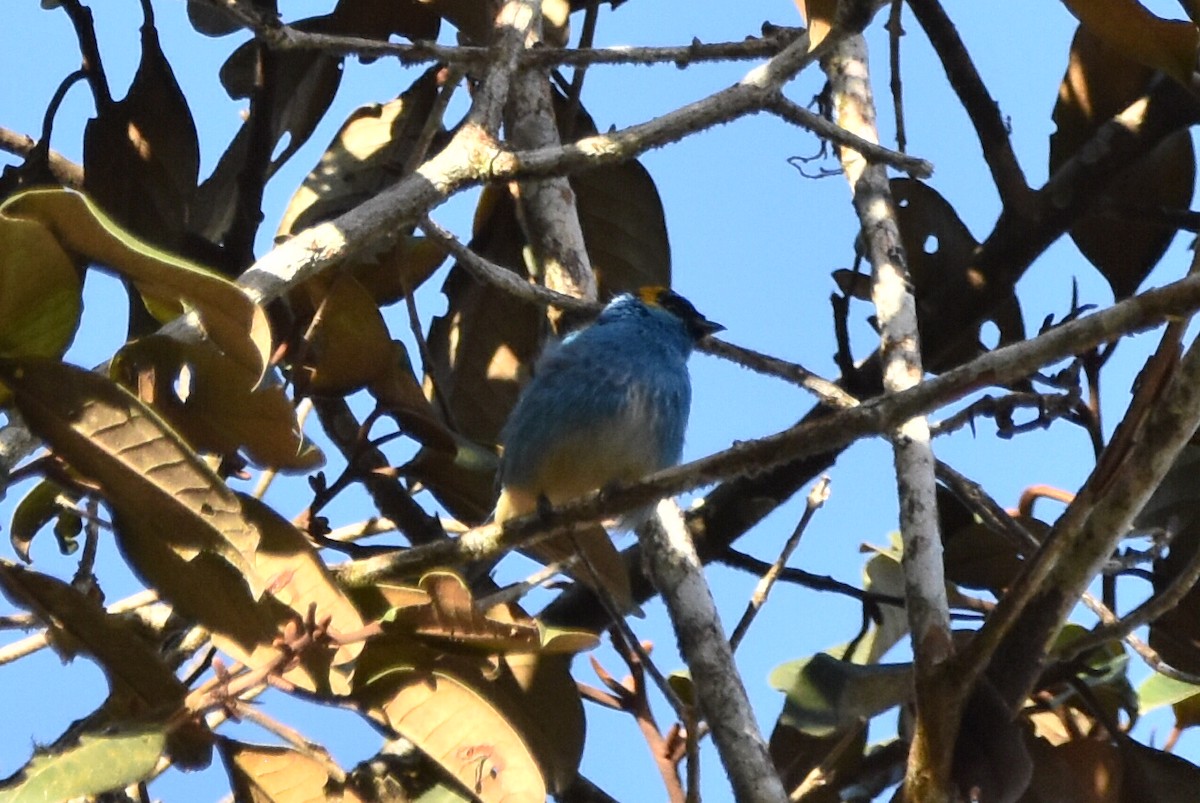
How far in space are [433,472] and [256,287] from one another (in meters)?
1.13

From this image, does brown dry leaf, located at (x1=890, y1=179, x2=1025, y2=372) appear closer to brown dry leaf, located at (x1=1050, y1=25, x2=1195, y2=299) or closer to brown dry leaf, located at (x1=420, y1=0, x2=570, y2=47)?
brown dry leaf, located at (x1=1050, y1=25, x2=1195, y2=299)

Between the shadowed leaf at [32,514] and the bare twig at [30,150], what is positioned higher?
the bare twig at [30,150]

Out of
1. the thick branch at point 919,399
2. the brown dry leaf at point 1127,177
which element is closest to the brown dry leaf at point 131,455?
the thick branch at point 919,399

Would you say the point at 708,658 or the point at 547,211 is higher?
the point at 547,211

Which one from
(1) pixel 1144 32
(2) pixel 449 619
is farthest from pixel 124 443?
(1) pixel 1144 32

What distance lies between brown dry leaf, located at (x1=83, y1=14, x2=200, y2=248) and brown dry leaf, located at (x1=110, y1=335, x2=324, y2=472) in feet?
3.67

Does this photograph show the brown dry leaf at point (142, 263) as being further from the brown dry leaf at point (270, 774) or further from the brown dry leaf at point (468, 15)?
the brown dry leaf at point (468, 15)

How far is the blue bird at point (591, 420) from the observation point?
351 centimetres

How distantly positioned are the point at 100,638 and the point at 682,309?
2.30 m

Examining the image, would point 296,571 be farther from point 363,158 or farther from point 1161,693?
point 1161,693

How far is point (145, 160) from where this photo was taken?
10.3 ft

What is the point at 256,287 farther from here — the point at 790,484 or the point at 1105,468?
the point at 790,484

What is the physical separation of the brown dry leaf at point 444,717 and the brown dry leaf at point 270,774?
0.16m

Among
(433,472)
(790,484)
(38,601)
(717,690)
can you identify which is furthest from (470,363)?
(38,601)
